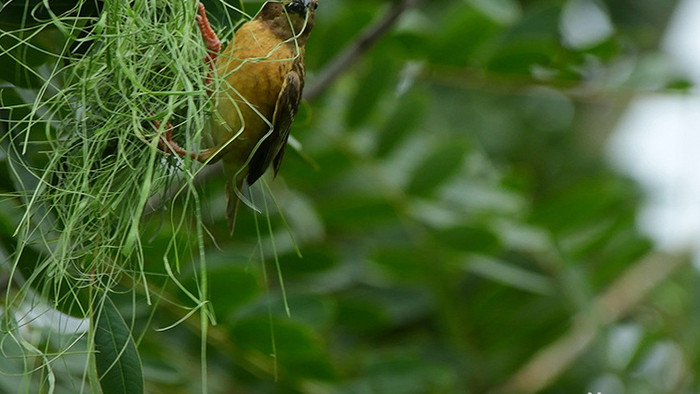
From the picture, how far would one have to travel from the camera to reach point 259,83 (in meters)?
1.36

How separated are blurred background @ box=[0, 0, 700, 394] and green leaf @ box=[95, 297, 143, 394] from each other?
59 centimetres

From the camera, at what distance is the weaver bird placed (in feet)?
4.35

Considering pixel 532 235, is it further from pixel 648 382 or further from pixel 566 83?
pixel 648 382

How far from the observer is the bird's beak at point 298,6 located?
1406mm

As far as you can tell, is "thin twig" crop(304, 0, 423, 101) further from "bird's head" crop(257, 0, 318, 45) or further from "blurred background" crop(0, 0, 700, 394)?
"bird's head" crop(257, 0, 318, 45)

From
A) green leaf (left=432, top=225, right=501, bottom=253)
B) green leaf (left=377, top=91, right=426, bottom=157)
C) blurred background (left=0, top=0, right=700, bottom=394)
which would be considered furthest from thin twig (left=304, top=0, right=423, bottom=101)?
green leaf (left=432, top=225, right=501, bottom=253)

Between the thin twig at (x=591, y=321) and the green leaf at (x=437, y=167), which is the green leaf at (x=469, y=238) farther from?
the thin twig at (x=591, y=321)

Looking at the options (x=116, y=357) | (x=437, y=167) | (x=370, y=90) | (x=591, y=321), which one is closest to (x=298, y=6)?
(x=116, y=357)

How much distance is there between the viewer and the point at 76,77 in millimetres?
1242

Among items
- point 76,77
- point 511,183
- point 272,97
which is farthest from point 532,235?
point 76,77

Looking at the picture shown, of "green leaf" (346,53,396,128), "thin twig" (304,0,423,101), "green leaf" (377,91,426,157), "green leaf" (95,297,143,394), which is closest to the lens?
"green leaf" (95,297,143,394)

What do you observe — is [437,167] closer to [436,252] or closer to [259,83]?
[436,252]

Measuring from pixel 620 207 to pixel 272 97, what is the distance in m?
1.74

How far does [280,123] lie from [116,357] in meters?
0.41
